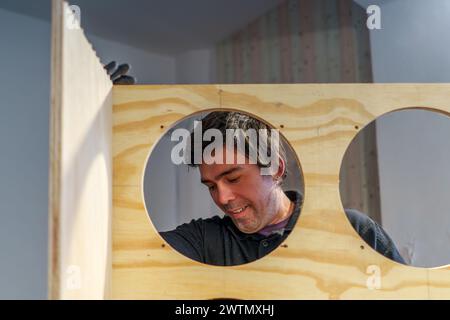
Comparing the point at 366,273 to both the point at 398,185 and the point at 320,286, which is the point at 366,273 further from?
the point at 398,185

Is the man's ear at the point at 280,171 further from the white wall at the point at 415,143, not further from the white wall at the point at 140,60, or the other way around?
the white wall at the point at 140,60

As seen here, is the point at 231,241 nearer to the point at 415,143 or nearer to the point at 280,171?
the point at 280,171

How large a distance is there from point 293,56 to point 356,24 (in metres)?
0.35

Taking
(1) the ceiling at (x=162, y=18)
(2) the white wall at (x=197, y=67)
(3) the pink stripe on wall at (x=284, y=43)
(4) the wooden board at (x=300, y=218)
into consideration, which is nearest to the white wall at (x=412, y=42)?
(3) the pink stripe on wall at (x=284, y=43)

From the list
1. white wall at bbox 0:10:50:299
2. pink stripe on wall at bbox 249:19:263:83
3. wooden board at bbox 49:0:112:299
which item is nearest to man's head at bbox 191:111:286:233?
wooden board at bbox 49:0:112:299

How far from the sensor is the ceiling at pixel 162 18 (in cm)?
260

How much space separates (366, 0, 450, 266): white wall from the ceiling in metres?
0.70

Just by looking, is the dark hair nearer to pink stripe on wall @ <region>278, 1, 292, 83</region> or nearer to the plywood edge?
the plywood edge

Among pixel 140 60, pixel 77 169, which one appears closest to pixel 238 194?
pixel 77 169

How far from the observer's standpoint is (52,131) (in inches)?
28.1

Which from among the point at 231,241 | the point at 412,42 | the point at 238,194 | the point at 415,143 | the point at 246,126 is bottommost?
the point at 231,241

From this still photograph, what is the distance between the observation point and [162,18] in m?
2.79

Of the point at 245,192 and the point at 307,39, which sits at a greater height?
the point at 307,39

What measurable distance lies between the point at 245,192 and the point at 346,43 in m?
1.48
